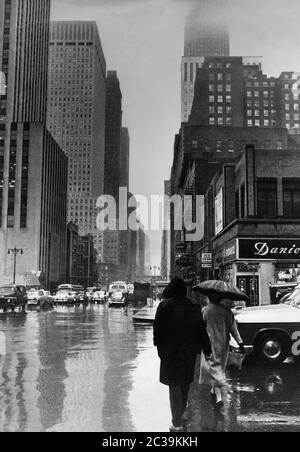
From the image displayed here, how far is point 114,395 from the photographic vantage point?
8484 mm

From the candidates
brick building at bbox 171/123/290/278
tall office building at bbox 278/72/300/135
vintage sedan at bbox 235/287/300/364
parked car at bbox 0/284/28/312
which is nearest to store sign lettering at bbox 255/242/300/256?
parked car at bbox 0/284/28/312

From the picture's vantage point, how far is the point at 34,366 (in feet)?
38.1

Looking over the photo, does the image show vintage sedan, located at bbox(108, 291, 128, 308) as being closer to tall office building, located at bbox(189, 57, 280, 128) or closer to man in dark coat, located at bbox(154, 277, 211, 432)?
man in dark coat, located at bbox(154, 277, 211, 432)

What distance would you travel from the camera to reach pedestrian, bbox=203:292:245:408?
788cm

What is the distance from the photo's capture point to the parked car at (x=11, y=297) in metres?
36.3

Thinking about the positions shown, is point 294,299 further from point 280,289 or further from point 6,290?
A: point 6,290

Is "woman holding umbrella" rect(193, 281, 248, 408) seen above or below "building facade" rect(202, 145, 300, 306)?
below

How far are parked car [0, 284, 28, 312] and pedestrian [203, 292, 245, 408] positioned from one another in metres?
30.4

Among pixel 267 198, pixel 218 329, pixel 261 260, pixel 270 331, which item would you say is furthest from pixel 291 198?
pixel 218 329

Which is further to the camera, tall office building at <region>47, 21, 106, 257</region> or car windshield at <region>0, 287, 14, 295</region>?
tall office building at <region>47, 21, 106, 257</region>

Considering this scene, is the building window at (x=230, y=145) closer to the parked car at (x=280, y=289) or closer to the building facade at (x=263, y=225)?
the building facade at (x=263, y=225)

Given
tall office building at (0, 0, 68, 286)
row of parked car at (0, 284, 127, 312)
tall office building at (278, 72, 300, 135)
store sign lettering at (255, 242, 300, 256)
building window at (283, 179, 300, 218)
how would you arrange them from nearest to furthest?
1. store sign lettering at (255, 242, 300, 256)
2. building window at (283, 179, 300, 218)
3. row of parked car at (0, 284, 127, 312)
4. tall office building at (0, 0, 68, 286)
5. tall office building at (278, 72, 300, 135)

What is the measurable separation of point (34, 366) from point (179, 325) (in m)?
6.54

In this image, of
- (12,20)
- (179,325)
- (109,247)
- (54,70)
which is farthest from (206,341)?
(109,247)
